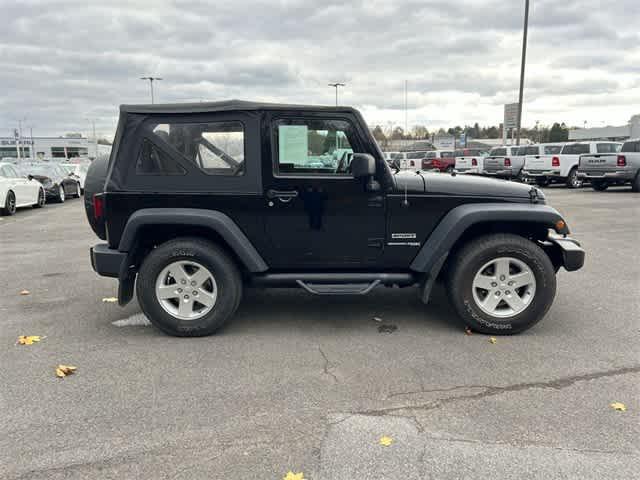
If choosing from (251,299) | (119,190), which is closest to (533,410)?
(251,299)

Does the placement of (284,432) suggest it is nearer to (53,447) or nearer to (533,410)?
(53,447)

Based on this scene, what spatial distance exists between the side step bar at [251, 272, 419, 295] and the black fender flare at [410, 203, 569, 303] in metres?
0.21

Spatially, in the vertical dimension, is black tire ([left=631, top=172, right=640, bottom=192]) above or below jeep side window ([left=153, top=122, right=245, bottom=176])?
below

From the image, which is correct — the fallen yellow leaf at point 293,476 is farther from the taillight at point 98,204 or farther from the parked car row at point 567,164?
the parked car row at point 567,164

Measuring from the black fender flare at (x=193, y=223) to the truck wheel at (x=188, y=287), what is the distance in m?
0.18

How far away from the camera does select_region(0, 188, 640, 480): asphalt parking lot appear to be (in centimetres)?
264

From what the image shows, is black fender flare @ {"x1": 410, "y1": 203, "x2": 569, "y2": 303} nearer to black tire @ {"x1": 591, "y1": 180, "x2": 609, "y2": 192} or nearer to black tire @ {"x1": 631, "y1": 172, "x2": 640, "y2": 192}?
black tire @ {"x1": 631, "y1": 172, "x2": 640, "y2": 192}

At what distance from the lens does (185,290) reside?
433 cm

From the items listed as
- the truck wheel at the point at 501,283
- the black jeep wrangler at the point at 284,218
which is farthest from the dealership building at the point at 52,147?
the truck wheel at the point at 501,283

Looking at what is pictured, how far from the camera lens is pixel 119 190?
4234 millimetres

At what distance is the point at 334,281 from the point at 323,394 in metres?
1.25

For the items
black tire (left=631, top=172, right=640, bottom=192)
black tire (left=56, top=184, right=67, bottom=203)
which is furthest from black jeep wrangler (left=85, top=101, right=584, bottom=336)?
black tire (left=631, top=172, right=640, bottom=192)

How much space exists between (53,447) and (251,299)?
2900 mm

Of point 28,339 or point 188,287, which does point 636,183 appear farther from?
point 28,339
